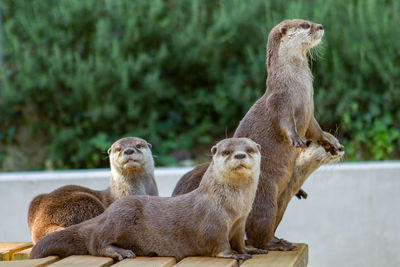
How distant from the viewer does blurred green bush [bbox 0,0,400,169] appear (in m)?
5.93

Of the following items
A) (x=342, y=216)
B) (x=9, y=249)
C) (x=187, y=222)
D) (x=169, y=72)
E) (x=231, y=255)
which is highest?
(x=169, y=72)

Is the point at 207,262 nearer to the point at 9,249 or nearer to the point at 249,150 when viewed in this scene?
the point at 249,150

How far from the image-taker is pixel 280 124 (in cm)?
262

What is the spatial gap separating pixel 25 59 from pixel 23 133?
0.92m

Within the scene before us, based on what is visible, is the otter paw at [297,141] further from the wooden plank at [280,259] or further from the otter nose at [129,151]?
the otter nose at [129,151]

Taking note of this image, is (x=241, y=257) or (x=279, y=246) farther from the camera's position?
(x=279, y=246)

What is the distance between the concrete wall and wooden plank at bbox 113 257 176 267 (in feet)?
6.46

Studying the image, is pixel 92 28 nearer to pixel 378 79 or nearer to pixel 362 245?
pixel 378 79

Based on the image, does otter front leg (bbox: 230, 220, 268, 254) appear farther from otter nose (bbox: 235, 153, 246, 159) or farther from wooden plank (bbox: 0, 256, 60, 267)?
wooden plank (bbox: 0, 256, 60, 267)

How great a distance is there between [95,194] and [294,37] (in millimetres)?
1357

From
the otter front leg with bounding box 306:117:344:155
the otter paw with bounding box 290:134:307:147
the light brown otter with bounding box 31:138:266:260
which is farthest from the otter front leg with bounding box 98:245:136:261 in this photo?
the otter front leg with bounding box 306:117:344:155

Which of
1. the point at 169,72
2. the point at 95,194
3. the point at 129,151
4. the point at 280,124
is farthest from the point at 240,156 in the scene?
the point at 169,72

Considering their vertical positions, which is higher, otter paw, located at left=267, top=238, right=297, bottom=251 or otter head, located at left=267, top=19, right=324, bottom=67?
otter head, located at left=267, top=19, right=324, bottom=67

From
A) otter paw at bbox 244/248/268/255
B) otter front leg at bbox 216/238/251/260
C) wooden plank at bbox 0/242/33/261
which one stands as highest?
otter front leg at bbox 216/238/251/260
